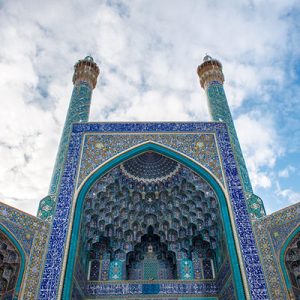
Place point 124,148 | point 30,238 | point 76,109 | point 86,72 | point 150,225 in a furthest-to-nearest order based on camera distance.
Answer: point 86,72, point 76,109, point 150,225, point 124,148, point 30,238

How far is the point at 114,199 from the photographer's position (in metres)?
8.24

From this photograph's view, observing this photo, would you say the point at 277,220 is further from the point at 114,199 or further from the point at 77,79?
the point at 77,79

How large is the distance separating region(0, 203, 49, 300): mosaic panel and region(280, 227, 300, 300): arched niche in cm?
441

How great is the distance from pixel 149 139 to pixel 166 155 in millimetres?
603

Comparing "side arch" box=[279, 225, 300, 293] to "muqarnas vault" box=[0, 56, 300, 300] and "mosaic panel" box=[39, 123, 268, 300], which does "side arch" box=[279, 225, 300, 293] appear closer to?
"muqarnas vault" box=[0, 56, 300, 300]

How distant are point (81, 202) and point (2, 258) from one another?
1840 millimetres

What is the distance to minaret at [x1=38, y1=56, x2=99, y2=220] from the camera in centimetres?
732

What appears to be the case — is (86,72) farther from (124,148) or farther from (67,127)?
(124,148)

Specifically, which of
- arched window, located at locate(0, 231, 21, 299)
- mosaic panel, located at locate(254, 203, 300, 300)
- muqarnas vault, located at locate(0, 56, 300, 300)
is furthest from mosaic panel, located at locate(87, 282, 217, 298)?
arched window, located at locate(0, 231, 21, 299)

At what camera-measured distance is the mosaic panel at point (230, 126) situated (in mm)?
7271

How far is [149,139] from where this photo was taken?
865 cm

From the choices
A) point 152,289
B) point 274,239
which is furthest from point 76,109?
point 274,239

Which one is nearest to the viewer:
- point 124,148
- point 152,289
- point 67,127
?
point 152,289

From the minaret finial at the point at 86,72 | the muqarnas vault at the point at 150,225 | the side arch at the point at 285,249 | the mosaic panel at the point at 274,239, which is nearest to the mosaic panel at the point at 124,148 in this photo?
the muqarnas vault at the point at 150,225
